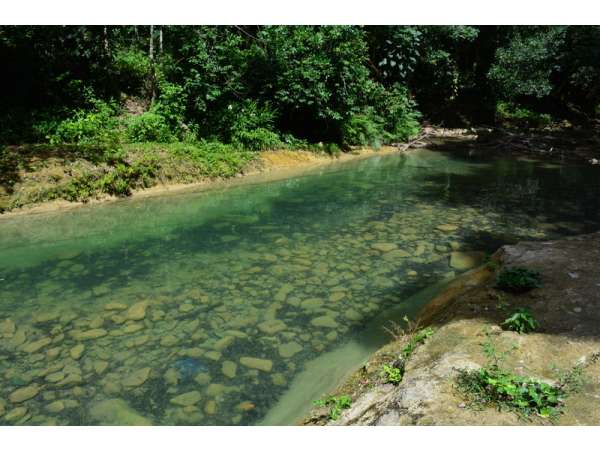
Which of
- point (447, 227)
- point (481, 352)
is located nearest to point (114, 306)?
point (481, 352)

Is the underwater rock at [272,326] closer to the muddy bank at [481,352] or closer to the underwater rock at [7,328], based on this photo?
the muddy bank at [481,352]

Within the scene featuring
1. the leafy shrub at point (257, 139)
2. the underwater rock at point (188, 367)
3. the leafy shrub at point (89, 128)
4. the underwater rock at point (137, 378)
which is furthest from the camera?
the leafy shrub at point (257, 139)

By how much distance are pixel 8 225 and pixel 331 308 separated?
6.73 m

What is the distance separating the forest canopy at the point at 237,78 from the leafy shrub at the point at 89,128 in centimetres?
3

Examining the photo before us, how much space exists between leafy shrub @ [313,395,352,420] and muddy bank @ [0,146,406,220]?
807cm

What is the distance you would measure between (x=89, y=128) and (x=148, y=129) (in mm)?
1537

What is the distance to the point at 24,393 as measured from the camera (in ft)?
13.9

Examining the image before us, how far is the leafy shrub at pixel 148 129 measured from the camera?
42.1 ft

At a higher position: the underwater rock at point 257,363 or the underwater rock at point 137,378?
the underwater rock at point 257,363

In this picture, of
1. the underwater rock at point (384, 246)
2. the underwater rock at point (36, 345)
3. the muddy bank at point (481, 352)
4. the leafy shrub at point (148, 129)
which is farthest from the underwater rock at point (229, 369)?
the leafy shrub at point (148, 129)

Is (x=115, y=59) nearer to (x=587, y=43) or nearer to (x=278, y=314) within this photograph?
(x=278, y=314)

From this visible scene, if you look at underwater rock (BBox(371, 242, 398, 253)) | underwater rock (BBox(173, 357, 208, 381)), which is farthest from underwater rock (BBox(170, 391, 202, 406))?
underwater rock (BBox(371, 242, 398, 253))

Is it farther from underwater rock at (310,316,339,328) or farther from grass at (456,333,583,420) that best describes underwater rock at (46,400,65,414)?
grass at (456,333,583,420)

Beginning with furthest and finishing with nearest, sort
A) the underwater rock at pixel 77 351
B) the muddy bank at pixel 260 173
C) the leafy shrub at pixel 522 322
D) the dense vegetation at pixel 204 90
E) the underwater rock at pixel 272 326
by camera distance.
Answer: the dense vegetation at pixel 204 90 → the muddy bank at pixel 260 173 → the underwater rock at pixel 272 326 → the underwater rock at pixel 77 351 → the leafy shrub at pixel 522 322
